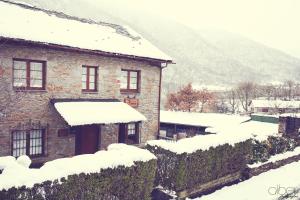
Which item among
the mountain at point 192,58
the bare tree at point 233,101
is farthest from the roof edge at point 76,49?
the mountain at point 192,58

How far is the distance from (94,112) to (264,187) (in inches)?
324

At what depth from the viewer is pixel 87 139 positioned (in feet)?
52.2

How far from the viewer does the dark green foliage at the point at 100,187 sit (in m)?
6.50

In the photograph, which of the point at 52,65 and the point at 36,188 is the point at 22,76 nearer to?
the point at 52,65

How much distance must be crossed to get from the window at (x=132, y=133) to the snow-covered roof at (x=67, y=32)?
4.28 meters

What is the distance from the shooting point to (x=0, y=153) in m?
12.8

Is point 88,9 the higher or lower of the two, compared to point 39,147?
higher

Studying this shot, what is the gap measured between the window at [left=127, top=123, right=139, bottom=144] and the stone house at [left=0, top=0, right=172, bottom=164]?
0.20 feet

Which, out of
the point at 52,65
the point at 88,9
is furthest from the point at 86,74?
the point at 88,9

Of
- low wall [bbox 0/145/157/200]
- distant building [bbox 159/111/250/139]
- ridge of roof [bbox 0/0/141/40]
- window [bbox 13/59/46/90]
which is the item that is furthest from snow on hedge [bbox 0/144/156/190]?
distant building [bbox 159/111/250/139]

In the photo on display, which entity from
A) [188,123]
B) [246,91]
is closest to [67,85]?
[188,123]

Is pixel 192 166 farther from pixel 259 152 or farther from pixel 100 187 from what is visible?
pixel 259 152

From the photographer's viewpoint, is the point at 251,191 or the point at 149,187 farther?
the point at 251,191

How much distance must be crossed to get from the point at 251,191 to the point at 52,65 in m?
10.3
